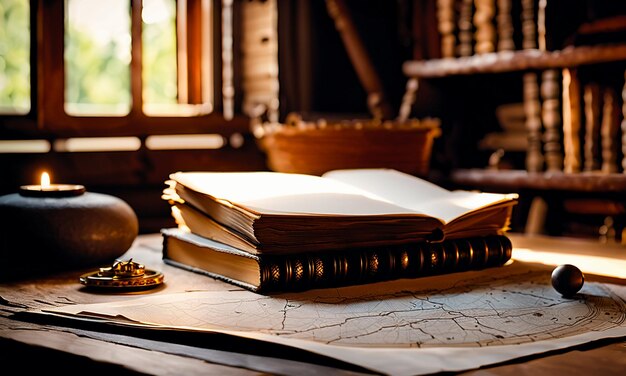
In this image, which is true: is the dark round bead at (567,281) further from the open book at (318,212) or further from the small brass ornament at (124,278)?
the small brass ornament at (124,278)

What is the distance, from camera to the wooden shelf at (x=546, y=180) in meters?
2.52

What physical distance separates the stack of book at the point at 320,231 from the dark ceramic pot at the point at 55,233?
0.14 meters

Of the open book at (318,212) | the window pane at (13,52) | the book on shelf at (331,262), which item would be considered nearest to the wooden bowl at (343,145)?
the open book at (318,212)

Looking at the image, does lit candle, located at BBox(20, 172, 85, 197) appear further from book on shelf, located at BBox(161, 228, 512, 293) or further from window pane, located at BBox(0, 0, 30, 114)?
window pane, located at BBox(0, 0, 30, 114)

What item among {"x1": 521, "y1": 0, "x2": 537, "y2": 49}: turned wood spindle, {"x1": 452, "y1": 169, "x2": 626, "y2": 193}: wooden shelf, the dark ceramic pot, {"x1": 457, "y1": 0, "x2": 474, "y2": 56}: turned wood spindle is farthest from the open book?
{"x1": 457, "y1": 0, "x2": 474, "y2": 56}: turned wood spindle

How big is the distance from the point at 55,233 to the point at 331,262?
63 cm

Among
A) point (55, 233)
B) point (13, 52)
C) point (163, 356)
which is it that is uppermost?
point (13, 52)

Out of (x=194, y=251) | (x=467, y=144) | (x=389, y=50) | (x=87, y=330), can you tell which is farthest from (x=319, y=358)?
(x=389, y=50)

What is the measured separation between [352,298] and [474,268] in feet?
1.31

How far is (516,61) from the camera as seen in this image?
2729mm

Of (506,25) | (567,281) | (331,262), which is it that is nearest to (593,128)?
(506,25)

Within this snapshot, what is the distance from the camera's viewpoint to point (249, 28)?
10.4ft

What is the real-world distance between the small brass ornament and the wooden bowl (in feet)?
3.27

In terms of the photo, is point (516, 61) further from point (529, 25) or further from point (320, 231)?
point (320, 231)
